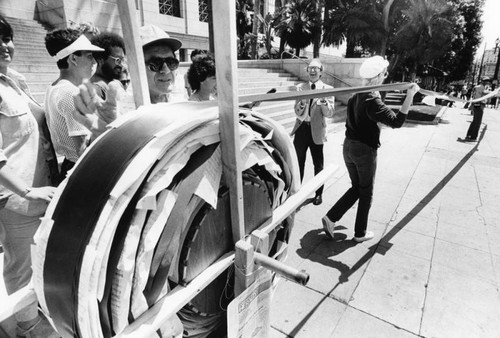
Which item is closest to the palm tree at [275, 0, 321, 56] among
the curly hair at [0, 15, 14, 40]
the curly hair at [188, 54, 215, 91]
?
the curly hair at [188, 54, 215, 91]

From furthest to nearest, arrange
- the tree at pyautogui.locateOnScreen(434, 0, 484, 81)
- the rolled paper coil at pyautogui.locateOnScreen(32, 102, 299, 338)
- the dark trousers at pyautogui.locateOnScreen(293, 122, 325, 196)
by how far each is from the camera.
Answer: the tree at pyautogui.locateOnScreen(434, 0, 484, 81)
the dark trousers at pyautogui.locateOnScreen(293, 122, 325, 196)
the rolled paper coil at pyautogui.locateOnScreen(32, 102, 299, 338)

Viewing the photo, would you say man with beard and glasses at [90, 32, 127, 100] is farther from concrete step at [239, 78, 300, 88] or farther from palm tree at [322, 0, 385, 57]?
palm tree at [322, 0, 385, 57]

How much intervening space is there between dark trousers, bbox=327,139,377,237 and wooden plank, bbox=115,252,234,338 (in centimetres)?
245

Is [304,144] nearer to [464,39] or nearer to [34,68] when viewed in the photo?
[34,68]

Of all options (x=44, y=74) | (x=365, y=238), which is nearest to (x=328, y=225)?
(x=365, y=238)

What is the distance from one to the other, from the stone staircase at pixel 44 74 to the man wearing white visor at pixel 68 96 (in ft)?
17.1

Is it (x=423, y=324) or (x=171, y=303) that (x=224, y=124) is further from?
(x=423, y=324)

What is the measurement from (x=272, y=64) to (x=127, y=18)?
576 inches

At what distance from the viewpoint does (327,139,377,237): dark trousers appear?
3.06m

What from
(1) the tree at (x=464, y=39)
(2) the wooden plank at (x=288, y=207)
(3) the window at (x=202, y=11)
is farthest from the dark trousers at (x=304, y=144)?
(1) the tree at (x=464, y=39)

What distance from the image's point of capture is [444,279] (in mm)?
2789

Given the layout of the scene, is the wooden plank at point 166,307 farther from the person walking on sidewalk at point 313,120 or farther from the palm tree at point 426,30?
the palm tree at point 426,30

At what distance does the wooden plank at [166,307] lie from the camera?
30.1 inches

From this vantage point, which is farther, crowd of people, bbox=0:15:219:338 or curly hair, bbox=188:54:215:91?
curly hair, bbox=188:54:215:91
